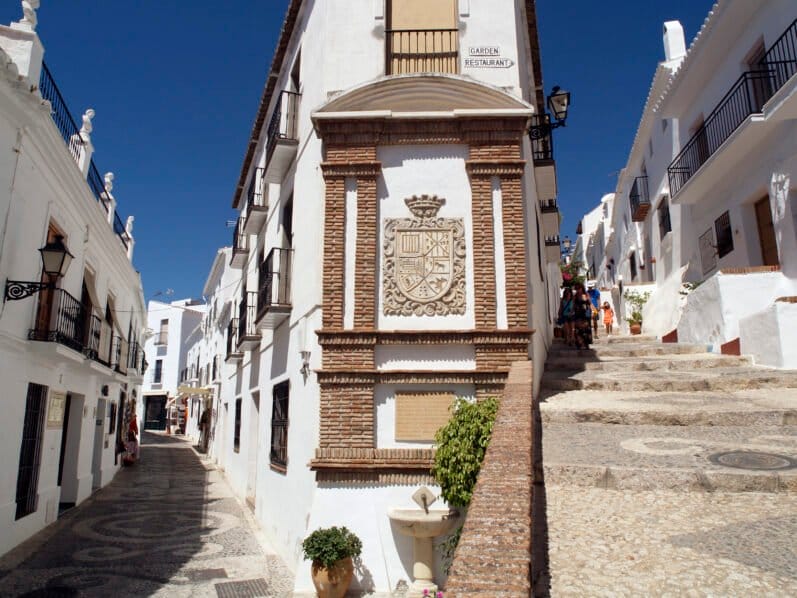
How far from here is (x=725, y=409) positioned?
19.8 ft

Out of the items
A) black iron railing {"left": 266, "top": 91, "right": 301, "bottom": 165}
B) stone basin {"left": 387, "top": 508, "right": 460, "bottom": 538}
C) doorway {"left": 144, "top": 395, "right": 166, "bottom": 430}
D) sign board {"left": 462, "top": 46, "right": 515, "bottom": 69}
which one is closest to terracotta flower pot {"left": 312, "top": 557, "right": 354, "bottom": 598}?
stone basin {"left": 387, "top": 508, "right": 460, "bottom": 538}

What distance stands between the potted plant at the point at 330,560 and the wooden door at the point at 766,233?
10.0 meters

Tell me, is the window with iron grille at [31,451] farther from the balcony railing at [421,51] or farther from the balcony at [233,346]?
the balcony railing at [421,51]

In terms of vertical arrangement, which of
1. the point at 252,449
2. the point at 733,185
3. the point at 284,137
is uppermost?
the point at 733,185

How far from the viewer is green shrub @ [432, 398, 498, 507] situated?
6.00 m

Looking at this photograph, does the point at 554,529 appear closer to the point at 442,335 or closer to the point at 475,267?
the point at 442,335

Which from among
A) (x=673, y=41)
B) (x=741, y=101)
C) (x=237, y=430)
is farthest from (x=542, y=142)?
(x=673, y=41)

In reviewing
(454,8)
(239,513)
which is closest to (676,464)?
(454,8)

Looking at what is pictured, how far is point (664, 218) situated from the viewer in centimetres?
1780

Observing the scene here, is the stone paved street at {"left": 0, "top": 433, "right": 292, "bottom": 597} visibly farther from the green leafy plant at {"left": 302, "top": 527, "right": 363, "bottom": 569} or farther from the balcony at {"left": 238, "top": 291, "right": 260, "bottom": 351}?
the balcony at {"left": 238, "top": 291, "right": 260, "bottom": 351}

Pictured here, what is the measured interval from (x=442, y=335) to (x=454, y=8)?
4.87 m

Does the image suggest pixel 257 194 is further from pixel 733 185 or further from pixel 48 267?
pixel 733 185

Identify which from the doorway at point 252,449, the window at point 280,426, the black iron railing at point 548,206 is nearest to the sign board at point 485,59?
the black iron railing at point 548,206

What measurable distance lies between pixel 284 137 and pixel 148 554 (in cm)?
678
